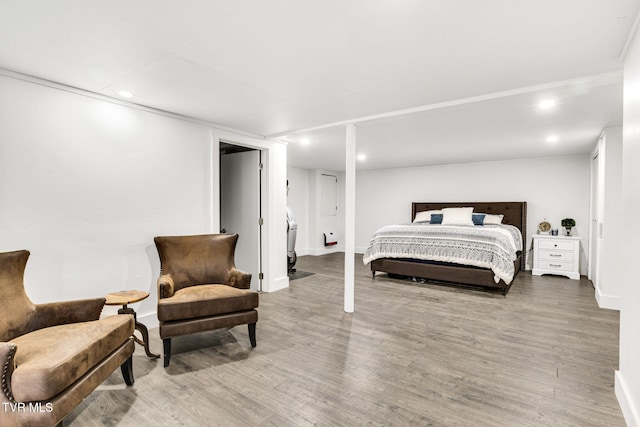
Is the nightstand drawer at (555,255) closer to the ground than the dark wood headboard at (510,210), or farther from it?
closer to the ground

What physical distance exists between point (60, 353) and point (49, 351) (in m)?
0.07

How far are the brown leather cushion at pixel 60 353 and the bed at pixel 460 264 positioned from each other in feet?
13.9

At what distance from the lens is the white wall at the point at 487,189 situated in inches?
239

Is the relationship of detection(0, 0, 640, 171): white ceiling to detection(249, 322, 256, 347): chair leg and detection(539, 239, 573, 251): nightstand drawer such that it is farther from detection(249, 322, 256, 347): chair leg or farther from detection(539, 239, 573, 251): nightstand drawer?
detection(539, 239, 573, 251): nightstand drawer

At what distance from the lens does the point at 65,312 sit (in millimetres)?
2109

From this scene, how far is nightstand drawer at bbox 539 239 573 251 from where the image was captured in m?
5.61

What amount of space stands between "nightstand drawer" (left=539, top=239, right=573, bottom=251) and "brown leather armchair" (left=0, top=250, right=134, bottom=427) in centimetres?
657

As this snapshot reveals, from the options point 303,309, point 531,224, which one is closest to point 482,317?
point 303,309

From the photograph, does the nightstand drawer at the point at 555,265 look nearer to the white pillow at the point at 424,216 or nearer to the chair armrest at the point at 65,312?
the white pillow at the point at 424,216

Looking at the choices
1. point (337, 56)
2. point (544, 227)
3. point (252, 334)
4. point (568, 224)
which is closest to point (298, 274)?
point (252, 334)

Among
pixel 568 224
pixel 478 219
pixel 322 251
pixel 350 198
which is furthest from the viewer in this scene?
pixel 322 251

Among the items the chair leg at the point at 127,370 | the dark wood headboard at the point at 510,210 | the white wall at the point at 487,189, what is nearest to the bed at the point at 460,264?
the dark wood headboard at the point at 510,210

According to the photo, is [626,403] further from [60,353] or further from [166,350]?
[60,353]

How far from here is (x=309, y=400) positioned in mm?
2059
